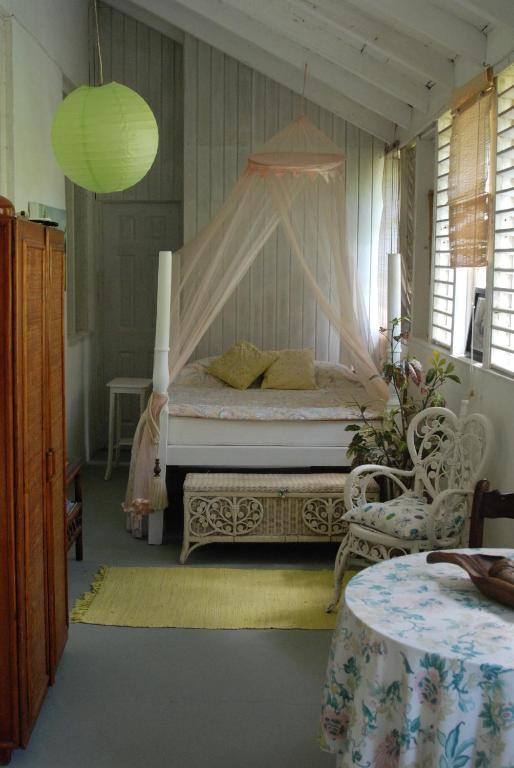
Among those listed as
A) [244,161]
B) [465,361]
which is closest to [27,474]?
[465,361]

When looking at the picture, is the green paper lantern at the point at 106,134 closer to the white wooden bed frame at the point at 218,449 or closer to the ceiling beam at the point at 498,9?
the white wooden bed frame at the point at 218,449

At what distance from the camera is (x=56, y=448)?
3.48m

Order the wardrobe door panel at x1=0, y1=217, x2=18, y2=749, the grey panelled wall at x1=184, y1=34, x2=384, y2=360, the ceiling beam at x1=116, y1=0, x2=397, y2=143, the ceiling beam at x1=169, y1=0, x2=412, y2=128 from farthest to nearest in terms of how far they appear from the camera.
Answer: the grey panelled wall at x1=184, y1=34, x2=384, y2=360 < the ceiling beam at x1=116, y1=0, x2=397, y2=143 < the ceiling beam at x1=169, y1=0, x2=412, y2=128 < the wardrobe door panel at x1=0, y1=217, x2=18, y2=749

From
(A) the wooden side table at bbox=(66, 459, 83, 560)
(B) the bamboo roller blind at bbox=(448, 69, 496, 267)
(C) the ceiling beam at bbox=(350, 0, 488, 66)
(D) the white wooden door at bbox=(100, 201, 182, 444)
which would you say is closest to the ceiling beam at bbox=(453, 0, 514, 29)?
(B) the bamboo roller blind at bbox=(448, 69, 496, 267)

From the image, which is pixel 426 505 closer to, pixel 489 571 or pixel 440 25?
pixel 489 571

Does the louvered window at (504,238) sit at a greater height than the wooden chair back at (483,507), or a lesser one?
greater

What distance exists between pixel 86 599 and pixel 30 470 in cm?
147

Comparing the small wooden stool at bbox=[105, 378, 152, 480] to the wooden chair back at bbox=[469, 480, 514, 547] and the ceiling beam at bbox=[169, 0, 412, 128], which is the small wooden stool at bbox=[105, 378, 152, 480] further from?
the wooden chair back at bbox=[469, 480, 514, 547]

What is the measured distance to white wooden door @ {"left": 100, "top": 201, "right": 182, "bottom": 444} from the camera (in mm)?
7660

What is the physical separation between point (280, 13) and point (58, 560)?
3.64 metres

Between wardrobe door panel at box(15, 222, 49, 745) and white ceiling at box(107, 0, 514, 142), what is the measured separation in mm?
2119

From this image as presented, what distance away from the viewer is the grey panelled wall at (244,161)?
7.16 m

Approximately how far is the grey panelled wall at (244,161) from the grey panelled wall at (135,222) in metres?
0.34

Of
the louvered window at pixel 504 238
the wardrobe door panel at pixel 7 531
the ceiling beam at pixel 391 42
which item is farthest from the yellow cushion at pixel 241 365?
the wardrobe door panel at pixel 7 531
